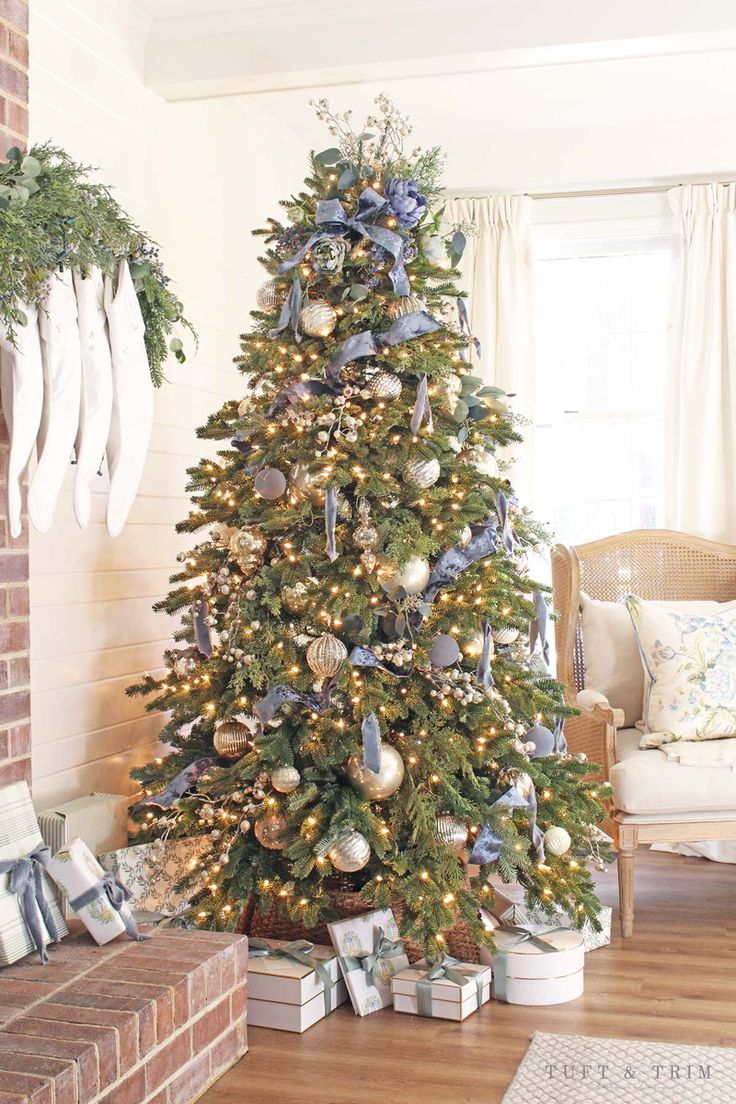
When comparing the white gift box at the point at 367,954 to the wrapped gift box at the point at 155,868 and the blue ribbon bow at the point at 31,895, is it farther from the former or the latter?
the blue ribbon bow at the point at 31,895

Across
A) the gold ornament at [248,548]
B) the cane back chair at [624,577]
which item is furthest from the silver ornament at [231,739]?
the cane back chair at [624,577]

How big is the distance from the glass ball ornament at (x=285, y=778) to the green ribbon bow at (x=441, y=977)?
57cm

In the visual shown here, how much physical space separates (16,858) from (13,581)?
2.10ft

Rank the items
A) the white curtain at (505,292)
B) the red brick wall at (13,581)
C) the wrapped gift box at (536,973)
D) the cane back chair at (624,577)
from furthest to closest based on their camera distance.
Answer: the white curtain at (505,292) → the cane back chair at (624,577) → the wrapped gift box at (536,973) → the red brick wall at (13,581)

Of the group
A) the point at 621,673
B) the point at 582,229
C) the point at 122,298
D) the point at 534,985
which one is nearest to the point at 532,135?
the point at 582,229

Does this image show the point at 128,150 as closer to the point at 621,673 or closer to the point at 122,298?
the point at 122,298

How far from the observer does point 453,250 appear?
3098mm

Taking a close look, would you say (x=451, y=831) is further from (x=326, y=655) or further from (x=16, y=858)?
(x=16, y=858)

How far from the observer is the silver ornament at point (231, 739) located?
2.97 m

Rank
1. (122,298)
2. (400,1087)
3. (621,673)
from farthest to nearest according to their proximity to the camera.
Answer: (621,673) → (122,298) → (400,1087)

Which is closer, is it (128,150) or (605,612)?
(128,150)

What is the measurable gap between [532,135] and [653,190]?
1.89ft

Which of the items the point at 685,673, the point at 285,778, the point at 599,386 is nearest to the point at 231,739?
the point at 285,778

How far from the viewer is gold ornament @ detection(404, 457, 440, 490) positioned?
2.90 metres
